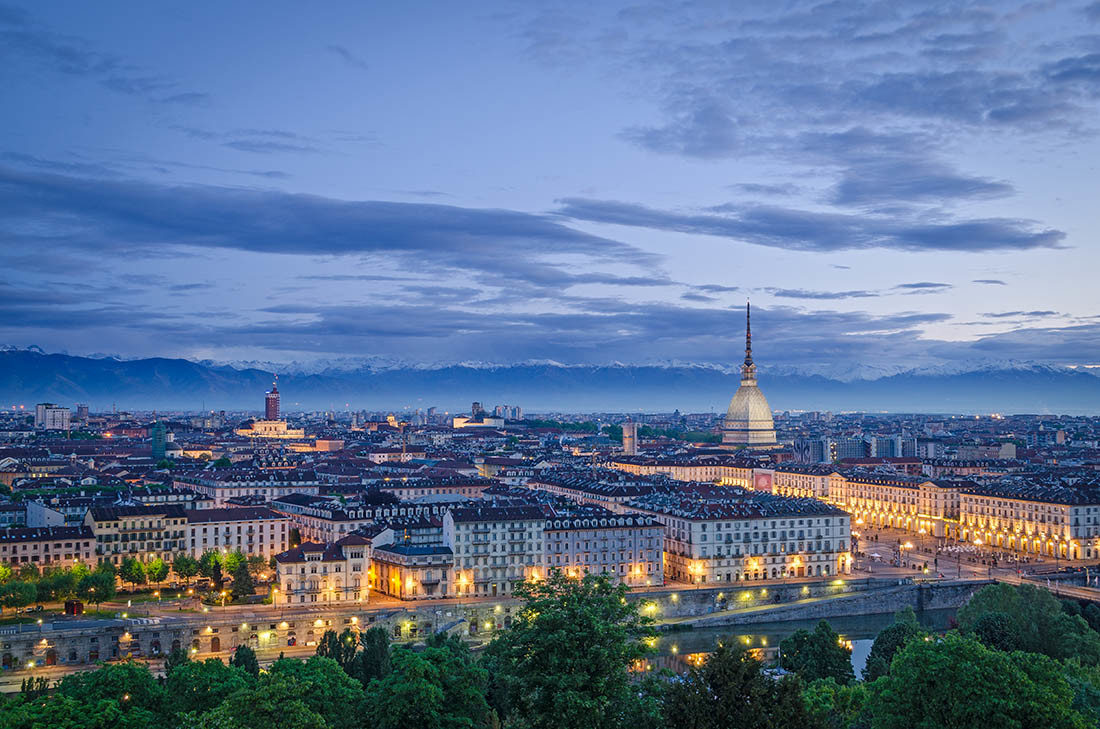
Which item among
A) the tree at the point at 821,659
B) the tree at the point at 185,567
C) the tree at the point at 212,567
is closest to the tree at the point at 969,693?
the tree at the point at 821,659

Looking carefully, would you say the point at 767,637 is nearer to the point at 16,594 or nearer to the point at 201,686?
the point at 201,686

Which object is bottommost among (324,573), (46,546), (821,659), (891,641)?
(821,659)

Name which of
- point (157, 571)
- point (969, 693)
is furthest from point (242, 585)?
point (969, 693)

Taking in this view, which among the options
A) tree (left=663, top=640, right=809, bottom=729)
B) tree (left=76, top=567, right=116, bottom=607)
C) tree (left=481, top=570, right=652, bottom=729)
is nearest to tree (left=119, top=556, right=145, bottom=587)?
tree (left=76, top=567, right=116, bottom=607)

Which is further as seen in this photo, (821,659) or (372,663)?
(821,659)

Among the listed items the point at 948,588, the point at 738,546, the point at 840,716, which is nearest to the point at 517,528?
the point at 738,546

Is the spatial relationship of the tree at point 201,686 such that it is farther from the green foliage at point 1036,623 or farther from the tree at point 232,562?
the tree at point 232,562
